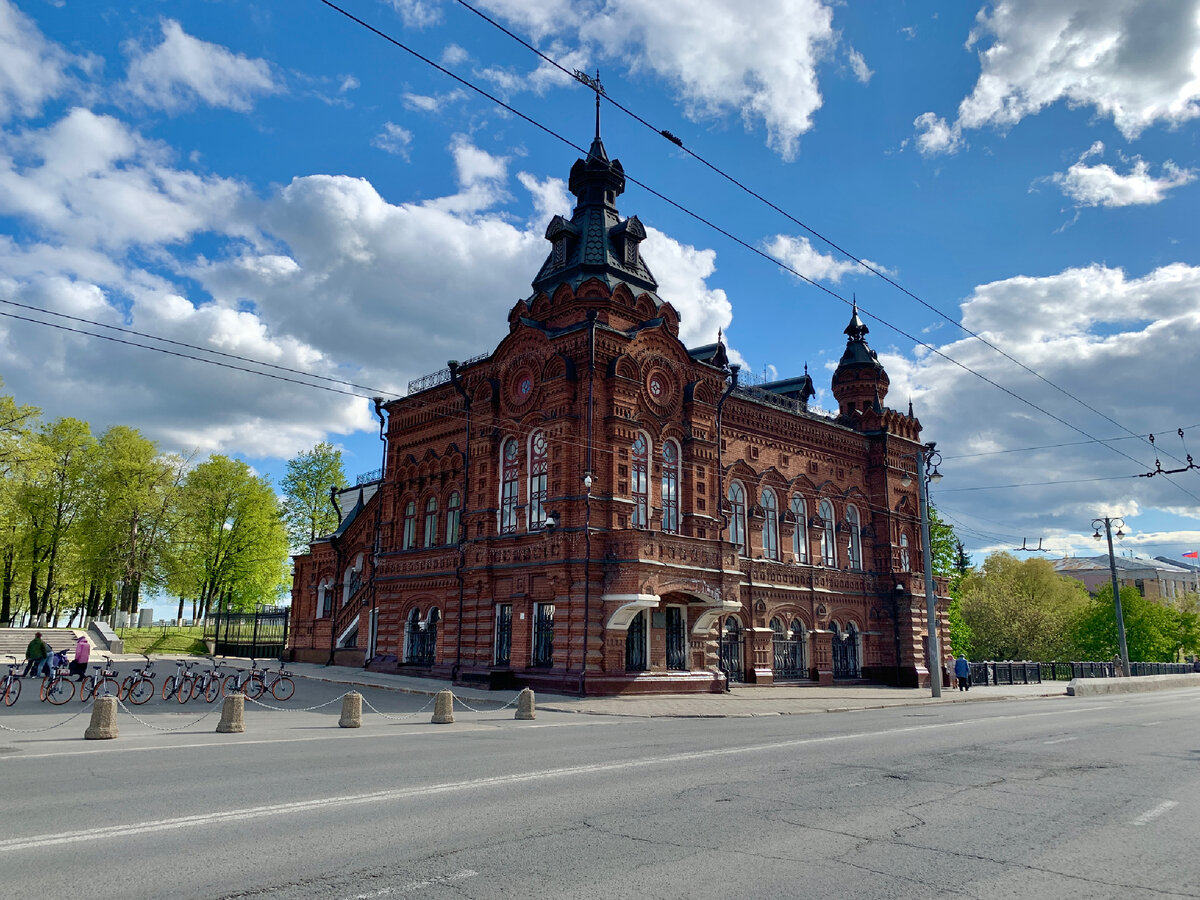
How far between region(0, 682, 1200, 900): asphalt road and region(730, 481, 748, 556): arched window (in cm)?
1826

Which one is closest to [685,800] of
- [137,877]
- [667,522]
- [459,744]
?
[137,877]

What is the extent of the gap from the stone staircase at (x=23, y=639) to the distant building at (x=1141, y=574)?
113952mm

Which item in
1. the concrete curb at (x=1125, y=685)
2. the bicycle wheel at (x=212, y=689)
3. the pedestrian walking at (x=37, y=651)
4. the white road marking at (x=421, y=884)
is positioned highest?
the pedestrian walking at (x=37, y=651)

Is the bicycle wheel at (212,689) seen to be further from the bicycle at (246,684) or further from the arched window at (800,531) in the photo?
the arched window at (800,531)

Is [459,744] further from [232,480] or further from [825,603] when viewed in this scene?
[232,480]

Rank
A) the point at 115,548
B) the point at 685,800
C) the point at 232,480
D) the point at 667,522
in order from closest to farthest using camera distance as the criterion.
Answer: the point at 685,800
the point at 667,522
the point at 115,548
the point at 232,480

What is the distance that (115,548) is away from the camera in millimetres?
47875

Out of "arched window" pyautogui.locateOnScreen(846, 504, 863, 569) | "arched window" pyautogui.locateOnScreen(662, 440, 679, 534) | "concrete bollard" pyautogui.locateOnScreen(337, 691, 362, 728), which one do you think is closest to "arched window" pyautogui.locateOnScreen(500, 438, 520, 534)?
"arched window" pyautogui.locateOnScreen(662, 440, 679, 534)

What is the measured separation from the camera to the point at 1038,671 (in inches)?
1752

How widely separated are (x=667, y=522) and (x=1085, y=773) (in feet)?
59.6

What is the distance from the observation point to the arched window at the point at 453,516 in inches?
1234

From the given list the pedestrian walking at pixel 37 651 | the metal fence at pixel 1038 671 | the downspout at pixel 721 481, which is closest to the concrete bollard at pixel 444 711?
the downspout at pixel 721 481

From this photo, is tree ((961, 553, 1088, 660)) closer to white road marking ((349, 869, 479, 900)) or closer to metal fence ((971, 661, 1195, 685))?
metal fence ((971, 661, 1195, 685))

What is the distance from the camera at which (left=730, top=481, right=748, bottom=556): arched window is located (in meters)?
32.6
